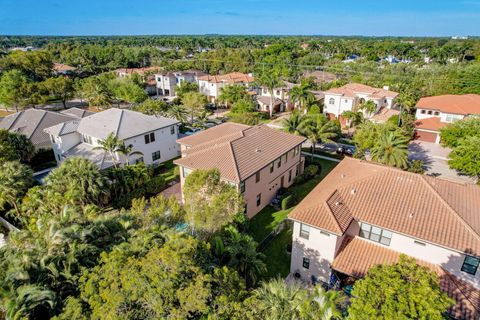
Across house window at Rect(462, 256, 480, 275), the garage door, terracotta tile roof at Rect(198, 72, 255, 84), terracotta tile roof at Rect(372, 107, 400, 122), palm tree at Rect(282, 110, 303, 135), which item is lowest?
the garage door

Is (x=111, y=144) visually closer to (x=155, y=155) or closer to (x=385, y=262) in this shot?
(x=155, y=155)

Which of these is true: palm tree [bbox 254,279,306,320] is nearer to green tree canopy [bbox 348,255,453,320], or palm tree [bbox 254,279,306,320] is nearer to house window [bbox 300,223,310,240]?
green tree canopy [bbox 348,255,453,320]

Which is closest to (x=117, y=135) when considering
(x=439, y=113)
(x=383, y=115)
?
→ (x=383, y=115)

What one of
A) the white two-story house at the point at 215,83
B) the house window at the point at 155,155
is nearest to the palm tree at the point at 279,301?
the house window at the point at 155,155

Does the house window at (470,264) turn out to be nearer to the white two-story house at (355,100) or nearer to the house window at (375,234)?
the house window at (375,234)

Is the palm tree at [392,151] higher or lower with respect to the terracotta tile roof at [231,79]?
lower

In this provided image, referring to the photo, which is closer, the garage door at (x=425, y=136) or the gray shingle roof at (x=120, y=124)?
the gray shingle roof at (x=120, y=124)

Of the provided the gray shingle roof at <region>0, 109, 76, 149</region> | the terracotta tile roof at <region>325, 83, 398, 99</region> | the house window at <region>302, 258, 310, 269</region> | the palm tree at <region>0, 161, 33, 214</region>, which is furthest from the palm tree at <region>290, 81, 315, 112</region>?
the palm tree at <region>0, 161, 33, 214</region>
